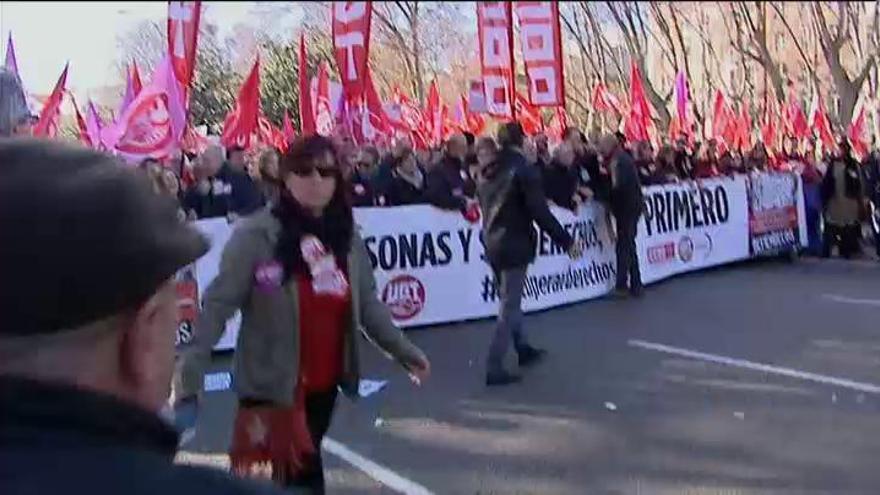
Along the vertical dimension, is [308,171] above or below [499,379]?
above

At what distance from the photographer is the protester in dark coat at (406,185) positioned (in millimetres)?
12773

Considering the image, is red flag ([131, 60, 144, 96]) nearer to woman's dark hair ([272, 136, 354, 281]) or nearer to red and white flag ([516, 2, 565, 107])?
red and white flag ([516, 2, 565, 107])

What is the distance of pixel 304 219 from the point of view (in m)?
4.88

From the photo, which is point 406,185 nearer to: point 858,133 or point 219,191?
point 219,191

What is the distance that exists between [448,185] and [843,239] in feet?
16.3

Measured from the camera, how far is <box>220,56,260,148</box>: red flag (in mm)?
11086

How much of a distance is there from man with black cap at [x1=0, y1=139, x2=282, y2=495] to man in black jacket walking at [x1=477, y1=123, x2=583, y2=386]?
8015mm

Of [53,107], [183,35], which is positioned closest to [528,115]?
[183,35]

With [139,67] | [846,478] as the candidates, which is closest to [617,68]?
[139,67]

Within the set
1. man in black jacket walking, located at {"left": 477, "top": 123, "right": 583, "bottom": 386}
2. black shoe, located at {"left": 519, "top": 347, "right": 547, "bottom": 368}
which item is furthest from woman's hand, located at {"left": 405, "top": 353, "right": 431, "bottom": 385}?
black shoe, located at {"left": 519, "top": 347, "right": 547, "bottom": 368}

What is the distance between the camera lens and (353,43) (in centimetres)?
1366

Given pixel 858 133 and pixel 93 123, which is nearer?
pixel 93 123

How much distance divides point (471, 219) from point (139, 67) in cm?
329

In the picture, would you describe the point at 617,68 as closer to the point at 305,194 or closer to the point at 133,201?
the point at 305,194
